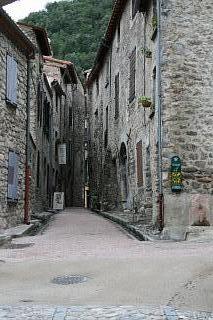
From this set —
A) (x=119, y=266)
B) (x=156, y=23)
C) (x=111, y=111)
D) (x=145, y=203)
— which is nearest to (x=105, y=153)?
(x=111, y=111)

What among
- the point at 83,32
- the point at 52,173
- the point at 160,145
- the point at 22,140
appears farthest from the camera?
the point at 83,32

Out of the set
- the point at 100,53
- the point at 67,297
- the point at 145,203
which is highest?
the point at 100,53

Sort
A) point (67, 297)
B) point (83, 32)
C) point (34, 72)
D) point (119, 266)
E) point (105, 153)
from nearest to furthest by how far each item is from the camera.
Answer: point (67, 297)
point (119, 266)
point (34, 72)
point (105, 153)
point (83, 32)

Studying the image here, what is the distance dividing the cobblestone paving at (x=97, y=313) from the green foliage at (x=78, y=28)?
134 feet

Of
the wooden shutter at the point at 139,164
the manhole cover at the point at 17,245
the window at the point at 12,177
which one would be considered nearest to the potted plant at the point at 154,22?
the wooden shutter at the point at 139,164

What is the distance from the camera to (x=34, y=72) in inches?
765

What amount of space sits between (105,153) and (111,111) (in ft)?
9.42

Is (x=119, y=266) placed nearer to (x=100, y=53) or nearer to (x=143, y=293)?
(x=143, y=293)

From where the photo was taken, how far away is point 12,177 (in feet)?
46.9

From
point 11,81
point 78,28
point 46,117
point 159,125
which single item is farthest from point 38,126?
point 78,28

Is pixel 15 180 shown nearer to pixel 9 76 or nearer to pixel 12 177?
pixel 12 177

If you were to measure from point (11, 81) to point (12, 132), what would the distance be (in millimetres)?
1370

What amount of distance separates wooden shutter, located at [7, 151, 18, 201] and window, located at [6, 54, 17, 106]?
142 cm

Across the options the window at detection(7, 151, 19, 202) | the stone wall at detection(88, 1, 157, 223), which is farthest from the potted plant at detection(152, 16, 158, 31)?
the window at detection(7, 151, 19, 202)
